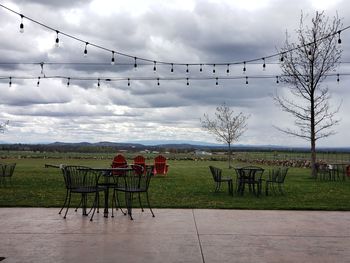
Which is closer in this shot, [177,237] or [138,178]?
[177,237]

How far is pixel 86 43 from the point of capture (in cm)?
1275

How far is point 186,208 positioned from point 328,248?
159 inches

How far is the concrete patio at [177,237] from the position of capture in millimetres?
5719

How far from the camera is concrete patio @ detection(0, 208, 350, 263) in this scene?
18.8 ft

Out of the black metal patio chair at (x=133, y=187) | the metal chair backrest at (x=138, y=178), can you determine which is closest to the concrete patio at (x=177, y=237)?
the black metal patio chair at (x=133, y=187)

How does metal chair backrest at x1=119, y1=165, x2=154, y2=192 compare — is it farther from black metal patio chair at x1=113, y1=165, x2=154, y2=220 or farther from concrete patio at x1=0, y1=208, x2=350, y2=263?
concrete patio at x1=0, y1=208, x2=350, y2=263

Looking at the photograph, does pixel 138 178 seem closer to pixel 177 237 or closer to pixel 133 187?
pixel 133 187

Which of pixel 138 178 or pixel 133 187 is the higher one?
pixel 138 178

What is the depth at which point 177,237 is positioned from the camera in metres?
6.80

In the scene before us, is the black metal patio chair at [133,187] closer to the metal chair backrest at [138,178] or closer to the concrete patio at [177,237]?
the metal chair backrest at [138,178]

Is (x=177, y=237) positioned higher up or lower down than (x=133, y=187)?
lower down

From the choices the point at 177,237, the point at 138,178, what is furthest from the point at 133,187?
the point at 177,237

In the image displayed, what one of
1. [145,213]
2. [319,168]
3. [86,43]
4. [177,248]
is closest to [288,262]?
[177,248]

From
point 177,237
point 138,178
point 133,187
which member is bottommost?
point 177,237
